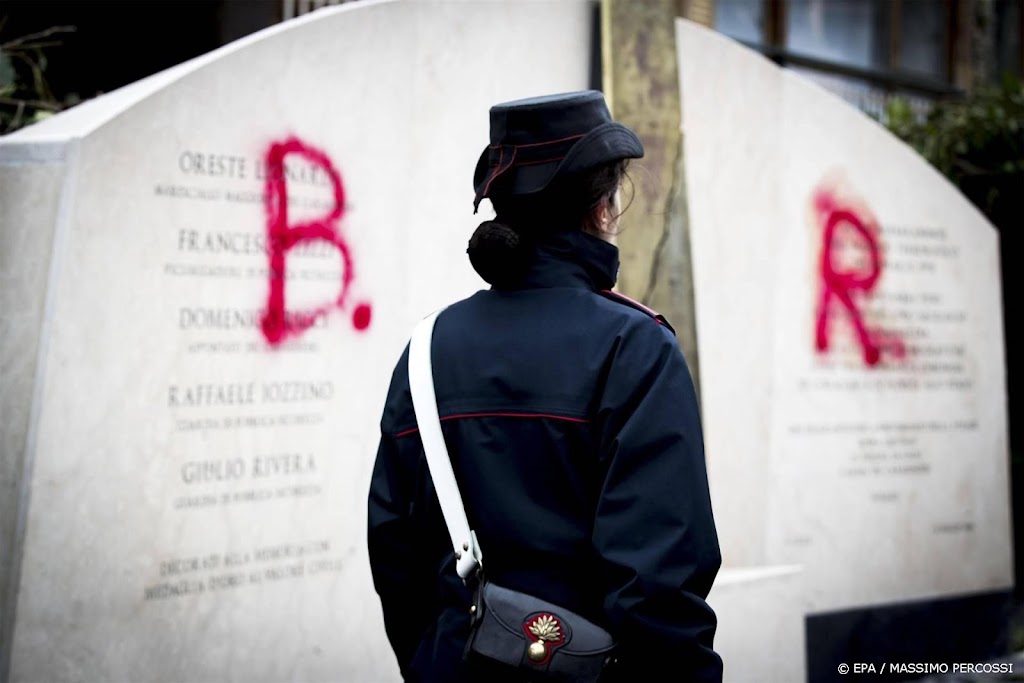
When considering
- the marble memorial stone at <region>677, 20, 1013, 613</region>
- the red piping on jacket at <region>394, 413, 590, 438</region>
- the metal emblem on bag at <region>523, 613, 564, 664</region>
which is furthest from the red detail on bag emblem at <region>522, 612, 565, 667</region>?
the marble memorial stone at <region>677, 20, 1013, 613</region>

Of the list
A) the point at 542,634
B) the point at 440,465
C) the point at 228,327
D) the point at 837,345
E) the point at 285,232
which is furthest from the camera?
the point at 837,345

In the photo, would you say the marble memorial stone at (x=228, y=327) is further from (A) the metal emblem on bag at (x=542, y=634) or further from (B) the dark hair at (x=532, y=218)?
(A) the metal emblem on bag at (x=542, y=634)

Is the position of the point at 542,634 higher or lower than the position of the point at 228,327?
lower

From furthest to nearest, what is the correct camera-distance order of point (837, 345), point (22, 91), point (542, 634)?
point (837, 345)
point (22, 91)
point (542, 634)

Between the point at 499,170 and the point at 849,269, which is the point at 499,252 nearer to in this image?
the point at 499,170

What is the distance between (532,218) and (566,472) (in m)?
0.48

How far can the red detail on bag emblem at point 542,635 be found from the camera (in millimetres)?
1911

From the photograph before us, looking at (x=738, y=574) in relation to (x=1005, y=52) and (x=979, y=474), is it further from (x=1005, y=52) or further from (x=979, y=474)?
(x=1005, y=52)

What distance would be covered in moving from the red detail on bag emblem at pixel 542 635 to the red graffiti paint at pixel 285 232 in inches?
86.0

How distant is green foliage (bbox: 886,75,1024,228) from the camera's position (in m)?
7.03

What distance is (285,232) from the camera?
3.93m

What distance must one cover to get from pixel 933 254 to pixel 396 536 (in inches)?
175

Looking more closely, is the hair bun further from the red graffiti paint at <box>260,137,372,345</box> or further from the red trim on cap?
the red graffiti paint at <box>260,137,372,345</box>

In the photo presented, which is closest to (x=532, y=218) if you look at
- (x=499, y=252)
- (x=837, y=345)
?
(x=499, y=252)
